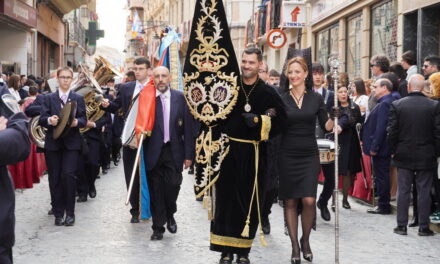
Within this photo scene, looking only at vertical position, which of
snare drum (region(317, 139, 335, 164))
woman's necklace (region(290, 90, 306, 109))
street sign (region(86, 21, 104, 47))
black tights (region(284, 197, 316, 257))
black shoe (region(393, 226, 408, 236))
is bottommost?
black shoe (region(393, 226, 408, 236))

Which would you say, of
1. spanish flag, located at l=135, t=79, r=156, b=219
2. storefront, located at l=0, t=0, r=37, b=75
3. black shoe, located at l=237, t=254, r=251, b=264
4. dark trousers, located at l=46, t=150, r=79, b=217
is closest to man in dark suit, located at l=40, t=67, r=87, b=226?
dark trousers, located at l=46, t=150, r=79, b=217

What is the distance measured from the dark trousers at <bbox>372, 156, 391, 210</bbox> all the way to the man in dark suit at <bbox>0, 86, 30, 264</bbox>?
24.4 ft

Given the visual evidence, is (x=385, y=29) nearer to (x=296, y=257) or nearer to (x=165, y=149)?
(x=165, y=149)

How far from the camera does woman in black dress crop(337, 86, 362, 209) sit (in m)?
10.6

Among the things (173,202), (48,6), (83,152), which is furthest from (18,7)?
(173,202)

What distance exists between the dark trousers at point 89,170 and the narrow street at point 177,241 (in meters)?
0.62

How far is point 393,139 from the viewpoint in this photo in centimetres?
922

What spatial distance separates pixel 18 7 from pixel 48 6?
31.6ft

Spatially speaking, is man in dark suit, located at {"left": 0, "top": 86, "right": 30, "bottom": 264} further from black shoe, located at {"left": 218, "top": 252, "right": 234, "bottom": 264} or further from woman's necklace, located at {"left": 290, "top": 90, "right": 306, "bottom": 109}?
woman's necklace, located at {"left": 290, "top": 90, "right": 306, "bottom": 109}

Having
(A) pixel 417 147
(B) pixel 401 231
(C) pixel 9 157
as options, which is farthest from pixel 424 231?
(C) pixel 9 157

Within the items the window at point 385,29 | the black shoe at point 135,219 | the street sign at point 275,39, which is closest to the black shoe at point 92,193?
the black shoe at point 135,219

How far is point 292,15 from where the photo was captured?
24.9 m

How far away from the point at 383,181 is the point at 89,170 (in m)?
4.72

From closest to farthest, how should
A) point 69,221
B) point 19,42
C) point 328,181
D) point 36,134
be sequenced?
1. point 69,221
2. point 328,181
3. point 36,134
4. point 19,42
